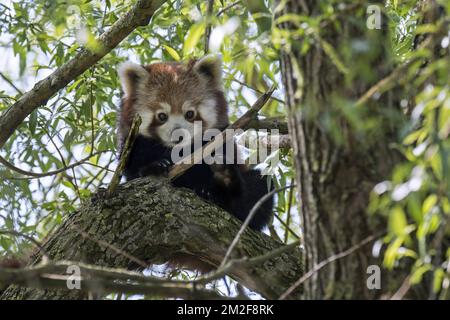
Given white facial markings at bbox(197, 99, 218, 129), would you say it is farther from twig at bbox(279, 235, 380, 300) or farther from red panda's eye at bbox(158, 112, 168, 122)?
twig at bbox(279, 235, 380, 300)

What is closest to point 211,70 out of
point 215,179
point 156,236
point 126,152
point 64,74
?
point 215,179

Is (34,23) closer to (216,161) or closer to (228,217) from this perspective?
(216,161)

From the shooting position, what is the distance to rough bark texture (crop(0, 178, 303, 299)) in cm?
345

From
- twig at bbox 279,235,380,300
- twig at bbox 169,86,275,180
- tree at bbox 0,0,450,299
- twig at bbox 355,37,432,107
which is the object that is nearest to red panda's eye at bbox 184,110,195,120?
twig at bbox 169,86,275,180

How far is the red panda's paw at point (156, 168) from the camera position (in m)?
4.29

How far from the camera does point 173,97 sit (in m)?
4.93

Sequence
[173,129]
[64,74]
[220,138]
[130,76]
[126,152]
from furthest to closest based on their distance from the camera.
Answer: [130,76], [173,129], [64,74], [220,138], [126,152]

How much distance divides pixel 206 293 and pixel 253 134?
224cm

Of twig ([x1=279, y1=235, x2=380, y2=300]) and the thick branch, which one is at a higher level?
the thick branch

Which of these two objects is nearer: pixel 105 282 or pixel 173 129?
pixel 105 282

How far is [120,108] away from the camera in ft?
16.3

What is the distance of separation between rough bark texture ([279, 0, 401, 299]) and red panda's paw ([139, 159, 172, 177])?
2.01 m

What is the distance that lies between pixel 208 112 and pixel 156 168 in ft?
2.59

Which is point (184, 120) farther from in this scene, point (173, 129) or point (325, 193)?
point (325, 193)
